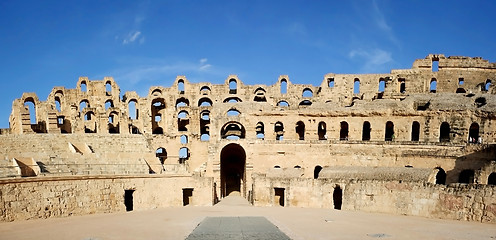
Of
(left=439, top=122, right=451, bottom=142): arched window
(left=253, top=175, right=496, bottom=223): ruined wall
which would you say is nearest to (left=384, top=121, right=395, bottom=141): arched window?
(left=439, top=122, right=451, bottom=142): arched window

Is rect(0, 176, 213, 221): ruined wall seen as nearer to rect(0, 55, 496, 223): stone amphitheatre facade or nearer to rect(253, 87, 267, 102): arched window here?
rect(0, 55, 496, 223): stone amphitheatre facade

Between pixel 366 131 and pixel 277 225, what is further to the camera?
pixel 366 131

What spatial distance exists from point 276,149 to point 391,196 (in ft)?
33.9

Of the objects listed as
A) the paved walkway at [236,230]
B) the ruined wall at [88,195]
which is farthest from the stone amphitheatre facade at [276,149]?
the paved walkway at [236,230]

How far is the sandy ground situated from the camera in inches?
500

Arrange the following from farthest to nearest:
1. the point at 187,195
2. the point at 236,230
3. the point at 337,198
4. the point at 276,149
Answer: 1. the point at 276,149
2. the point at 187,195
3. the point at 337,198
4. the point at 236,230

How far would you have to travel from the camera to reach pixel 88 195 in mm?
17641

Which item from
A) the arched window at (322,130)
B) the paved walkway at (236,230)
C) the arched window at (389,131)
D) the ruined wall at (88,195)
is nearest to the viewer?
the paved walkway at (236,230)

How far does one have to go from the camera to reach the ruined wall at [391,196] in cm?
1573

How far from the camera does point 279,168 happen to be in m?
24.9

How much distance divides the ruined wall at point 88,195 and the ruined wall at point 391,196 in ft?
16.9

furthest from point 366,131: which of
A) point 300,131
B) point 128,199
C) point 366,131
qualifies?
point 128,199

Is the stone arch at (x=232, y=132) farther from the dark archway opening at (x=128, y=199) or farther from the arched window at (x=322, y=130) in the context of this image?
the dark archway opening at (x=128, y=199)

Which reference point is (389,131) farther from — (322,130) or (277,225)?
(277,225)
